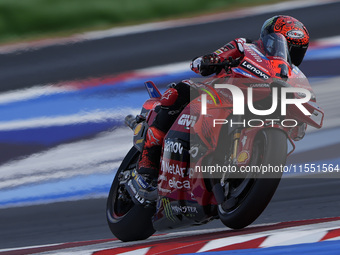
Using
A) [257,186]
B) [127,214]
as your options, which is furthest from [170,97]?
[257,186]

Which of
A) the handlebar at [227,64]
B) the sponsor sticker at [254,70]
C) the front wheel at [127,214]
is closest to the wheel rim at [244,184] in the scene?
the sponsor sticker at [254,70]

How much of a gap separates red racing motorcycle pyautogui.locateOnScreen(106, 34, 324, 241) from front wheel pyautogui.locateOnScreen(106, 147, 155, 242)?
0.77 feet

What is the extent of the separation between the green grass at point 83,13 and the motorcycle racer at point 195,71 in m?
4.37

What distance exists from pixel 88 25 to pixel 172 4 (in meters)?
1.04

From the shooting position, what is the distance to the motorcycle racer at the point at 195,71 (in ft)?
14.8

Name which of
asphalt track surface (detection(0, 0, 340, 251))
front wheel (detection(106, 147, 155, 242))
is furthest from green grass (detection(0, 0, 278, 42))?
front wheel (detection(106, 147, 155, 242))

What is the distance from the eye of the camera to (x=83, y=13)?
9297 mm

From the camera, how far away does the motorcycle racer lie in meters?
4.52

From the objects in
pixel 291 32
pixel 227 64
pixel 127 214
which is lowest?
pixel 127 214

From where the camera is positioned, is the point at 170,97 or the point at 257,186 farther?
the point at 170,97

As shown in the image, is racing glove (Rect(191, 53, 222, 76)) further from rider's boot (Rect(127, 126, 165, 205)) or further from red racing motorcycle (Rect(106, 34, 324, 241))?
rider's boot (Rect(127, 126, 165, 205))

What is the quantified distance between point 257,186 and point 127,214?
159 centimetres

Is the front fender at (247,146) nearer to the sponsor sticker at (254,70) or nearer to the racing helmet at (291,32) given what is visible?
the sponsor sticker at (254,70)

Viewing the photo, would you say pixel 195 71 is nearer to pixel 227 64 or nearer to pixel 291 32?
pixel 227 64
